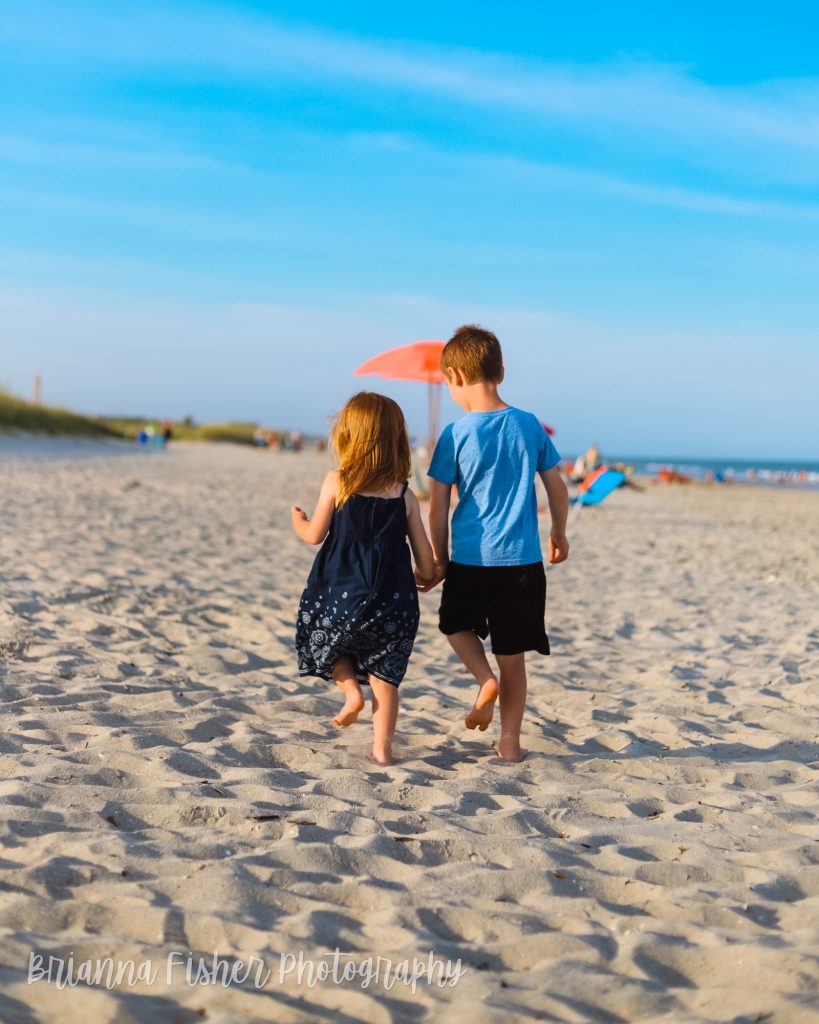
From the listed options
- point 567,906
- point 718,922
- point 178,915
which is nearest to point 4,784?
point 178,915

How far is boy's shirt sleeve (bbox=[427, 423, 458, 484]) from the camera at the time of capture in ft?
11.5

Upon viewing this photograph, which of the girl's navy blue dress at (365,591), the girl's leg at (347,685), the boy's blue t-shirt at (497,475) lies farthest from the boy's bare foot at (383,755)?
the boy's blue t-shirt at (497,475)

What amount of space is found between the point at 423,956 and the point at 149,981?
585 mm

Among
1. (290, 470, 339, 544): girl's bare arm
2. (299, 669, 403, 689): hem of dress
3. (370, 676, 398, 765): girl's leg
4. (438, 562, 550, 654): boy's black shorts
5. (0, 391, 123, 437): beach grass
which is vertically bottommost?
(370, 676, 398, 765): girl's leg

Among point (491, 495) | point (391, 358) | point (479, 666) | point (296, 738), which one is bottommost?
point (296, 738)

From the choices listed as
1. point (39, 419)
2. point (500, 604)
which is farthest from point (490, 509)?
point (39, 419)

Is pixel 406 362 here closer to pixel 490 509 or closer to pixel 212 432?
pixel 490 509

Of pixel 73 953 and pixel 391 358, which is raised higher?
pixel 391 358

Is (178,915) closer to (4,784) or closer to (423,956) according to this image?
(423,956)

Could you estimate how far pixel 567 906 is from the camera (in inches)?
96.8

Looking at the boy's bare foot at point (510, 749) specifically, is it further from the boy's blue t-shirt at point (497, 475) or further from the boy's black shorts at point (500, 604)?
the boy's blue t-shirt at point (497, 475)

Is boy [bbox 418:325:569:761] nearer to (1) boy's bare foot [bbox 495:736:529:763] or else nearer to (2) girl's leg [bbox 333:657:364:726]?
(1) boy's bare foot [bbox 495:736:529:763]

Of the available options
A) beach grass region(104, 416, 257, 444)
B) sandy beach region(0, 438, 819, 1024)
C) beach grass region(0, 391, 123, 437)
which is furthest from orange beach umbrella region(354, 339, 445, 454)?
beach grass region(104, 416, 257, 444)

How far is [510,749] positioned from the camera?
12.3 feet
